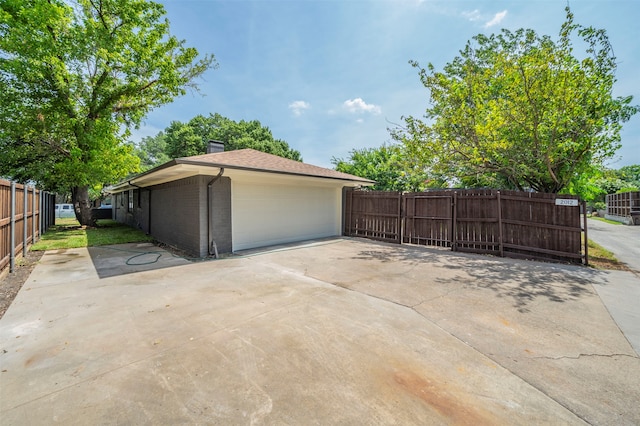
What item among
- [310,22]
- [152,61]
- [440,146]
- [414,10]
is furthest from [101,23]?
[440,146]

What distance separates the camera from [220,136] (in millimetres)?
26609

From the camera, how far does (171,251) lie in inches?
316

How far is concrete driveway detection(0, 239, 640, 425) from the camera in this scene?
1877mm

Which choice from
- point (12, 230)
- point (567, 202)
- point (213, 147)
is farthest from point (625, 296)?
point (213, 147)

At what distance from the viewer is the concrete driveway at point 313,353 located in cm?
188

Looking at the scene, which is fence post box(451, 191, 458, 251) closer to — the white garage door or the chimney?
the white garage door

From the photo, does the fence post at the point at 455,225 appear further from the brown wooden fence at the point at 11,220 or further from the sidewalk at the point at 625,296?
the brown wooden fence at the point at 11,220

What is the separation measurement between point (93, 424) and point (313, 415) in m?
1.47

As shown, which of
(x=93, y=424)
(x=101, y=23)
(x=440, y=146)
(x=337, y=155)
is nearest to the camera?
(x=93, y=424)

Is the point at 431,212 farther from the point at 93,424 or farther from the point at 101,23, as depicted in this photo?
the point at 101,23

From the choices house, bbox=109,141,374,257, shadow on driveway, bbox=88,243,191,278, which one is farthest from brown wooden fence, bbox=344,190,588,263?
shadow on driveway, bbox=88,243,191,278

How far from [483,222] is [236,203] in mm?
7444

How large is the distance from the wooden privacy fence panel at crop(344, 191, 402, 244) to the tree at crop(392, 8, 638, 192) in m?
2.08

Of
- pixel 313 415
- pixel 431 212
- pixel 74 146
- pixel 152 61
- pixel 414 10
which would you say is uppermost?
pixel 152 61
